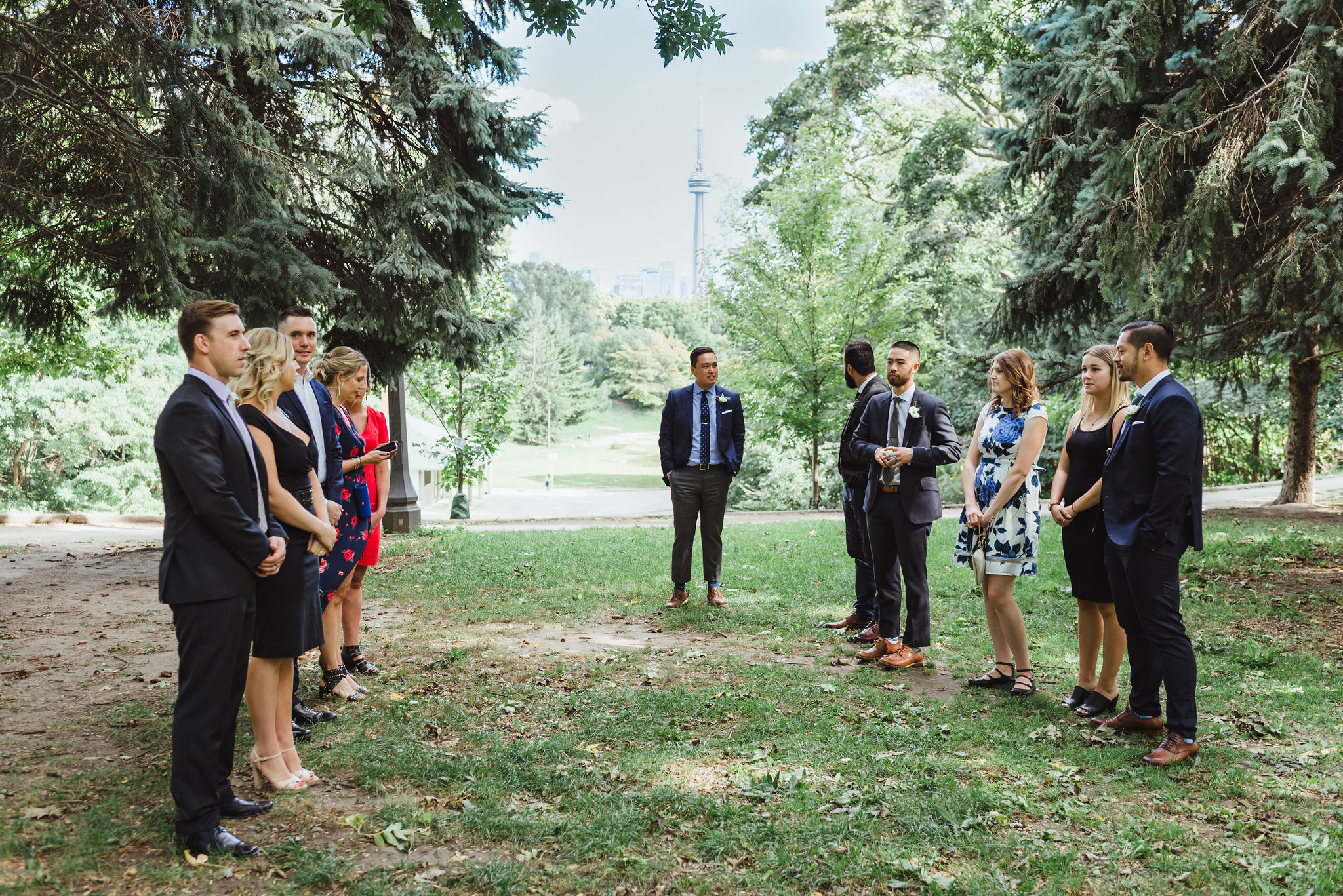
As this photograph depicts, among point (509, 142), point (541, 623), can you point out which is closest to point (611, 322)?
point (509, 142)

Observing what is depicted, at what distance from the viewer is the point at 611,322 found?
96312 mm

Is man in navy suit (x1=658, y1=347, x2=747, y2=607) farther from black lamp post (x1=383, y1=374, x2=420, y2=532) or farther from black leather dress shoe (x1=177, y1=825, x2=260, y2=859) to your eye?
black lamp post (x1=383, y1=374, x2=420, y2=532)

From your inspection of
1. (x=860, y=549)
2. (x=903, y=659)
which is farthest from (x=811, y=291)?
(x=903, y=659)

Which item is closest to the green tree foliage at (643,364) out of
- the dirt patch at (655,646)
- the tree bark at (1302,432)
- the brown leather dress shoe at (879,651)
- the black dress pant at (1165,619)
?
the tree bark at (1302,432)

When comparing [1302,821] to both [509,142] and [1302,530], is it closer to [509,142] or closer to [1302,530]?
[1302,530]

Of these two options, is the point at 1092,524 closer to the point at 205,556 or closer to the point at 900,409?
the point at 900,409

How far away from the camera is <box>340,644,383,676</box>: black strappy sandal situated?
565 cm

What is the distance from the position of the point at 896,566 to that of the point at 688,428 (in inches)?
94.0

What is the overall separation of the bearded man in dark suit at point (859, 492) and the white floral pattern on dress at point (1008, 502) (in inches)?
41.6

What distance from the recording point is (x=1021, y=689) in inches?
207

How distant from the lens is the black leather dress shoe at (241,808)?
357 cm

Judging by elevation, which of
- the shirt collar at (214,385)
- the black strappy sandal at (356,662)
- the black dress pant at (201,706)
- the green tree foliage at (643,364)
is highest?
the green tree foliage at (643,364)

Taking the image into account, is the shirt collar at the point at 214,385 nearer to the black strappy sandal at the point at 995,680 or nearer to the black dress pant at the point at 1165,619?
the black dress pant at the point at 1165,619

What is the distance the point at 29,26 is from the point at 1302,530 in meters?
15.4
